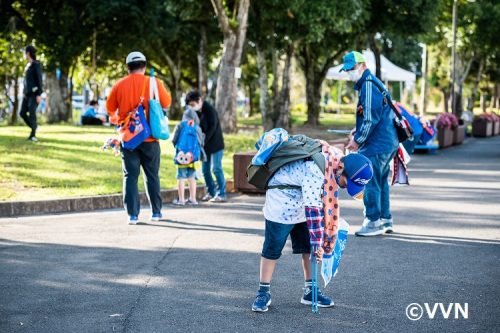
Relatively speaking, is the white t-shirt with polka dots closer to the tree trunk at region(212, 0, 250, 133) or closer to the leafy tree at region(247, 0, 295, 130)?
the tree trunk at region(212, 0, 250, 133)

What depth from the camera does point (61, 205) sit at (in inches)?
424

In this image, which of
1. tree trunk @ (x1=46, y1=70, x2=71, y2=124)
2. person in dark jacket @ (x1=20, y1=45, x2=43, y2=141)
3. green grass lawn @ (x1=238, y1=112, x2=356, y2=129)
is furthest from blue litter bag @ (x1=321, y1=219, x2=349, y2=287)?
green grass lawn @ (x1=238, y1=112, x2=356, y2=129)

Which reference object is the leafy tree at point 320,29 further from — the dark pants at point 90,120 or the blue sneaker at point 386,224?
the blue sneaker at point 386,224

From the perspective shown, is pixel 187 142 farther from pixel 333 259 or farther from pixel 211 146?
pixel 333 259

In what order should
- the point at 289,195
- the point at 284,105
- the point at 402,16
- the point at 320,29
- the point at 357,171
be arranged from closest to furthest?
1. the point at 357,171
2. the point at 289,195
3. the point at 320,29
4. the point at 284,105
5. the point at 402,16

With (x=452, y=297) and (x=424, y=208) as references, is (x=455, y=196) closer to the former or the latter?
(x=424, y=208)

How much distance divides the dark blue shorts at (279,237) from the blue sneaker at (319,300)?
34cm

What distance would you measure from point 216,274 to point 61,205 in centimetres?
452

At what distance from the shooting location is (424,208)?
11.2 meters

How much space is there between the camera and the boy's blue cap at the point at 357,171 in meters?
5.42

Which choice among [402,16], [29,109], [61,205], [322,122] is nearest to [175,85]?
[322,122]

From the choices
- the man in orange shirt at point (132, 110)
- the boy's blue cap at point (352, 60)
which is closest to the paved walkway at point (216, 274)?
the man in orange shirt at point (132, 110)

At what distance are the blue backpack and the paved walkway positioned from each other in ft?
2.39

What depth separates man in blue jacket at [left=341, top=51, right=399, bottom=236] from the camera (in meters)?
8.48
